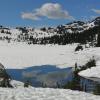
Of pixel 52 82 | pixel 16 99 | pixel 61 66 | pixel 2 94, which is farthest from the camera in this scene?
pixel 61 66

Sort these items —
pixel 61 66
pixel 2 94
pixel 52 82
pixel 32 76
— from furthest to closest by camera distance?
pixel 61 66, pixel 32 76, pixel 52 82, pixel 2 94

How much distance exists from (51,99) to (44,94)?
2.96ft

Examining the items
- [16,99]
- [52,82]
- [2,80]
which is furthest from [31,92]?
[52,82]

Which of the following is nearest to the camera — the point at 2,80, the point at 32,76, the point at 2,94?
the point at 2,94

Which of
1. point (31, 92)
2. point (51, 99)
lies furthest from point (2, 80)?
point (51, 99)

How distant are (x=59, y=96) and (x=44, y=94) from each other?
64 cm

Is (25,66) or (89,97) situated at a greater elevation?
(89,97)

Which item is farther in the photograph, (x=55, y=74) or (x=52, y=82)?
(x=55, y=74)

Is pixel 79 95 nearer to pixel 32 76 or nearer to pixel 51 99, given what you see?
pixel 51 99

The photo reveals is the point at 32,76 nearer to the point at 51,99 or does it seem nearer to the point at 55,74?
the point at 55,74

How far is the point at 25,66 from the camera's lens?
96.1 m

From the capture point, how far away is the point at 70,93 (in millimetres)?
13906

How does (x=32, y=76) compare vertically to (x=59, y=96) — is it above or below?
below

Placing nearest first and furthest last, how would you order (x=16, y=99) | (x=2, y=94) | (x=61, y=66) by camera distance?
(x=16, y=99) → (x=2, y=94) → (x=61, y=66)
